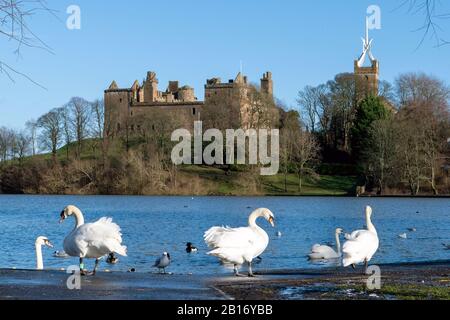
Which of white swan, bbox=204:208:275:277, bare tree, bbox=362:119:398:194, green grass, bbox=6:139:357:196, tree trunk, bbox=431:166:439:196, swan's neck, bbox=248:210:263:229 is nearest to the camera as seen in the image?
white swan, bbox=204:208:275:277

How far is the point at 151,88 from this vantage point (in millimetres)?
168000

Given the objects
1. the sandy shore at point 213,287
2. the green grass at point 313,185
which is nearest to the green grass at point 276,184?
the green grass at point 313,185

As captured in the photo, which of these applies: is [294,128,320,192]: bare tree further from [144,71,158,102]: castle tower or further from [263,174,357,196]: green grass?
→ [144,71,158,102]: castle tower

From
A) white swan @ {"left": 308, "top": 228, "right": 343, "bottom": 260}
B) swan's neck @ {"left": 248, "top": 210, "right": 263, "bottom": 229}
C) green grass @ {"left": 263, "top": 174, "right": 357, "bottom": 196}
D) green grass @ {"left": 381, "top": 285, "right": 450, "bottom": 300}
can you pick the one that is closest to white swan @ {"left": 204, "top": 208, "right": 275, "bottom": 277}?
swan's neck @ {"left": 248, "top": 210, "right": 263, "bottom": 229}

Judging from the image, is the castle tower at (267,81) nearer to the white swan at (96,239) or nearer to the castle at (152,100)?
the castle at (152,100)

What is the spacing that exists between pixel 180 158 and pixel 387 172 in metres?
28.8

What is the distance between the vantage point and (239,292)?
1391 cm

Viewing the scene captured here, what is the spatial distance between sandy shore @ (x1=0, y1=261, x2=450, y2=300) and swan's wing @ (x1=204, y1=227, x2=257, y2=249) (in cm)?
76

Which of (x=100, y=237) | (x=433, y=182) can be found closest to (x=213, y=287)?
(x=100, y=237)

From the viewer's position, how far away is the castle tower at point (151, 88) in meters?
168

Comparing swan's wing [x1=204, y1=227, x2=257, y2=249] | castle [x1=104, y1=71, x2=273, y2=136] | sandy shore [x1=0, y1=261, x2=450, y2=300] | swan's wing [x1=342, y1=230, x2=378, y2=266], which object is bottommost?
sandy shore [x1=0, y1=261, x2=450, y2=300]

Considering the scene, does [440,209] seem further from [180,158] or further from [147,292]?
[147,292]

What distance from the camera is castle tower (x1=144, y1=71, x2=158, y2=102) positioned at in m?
168

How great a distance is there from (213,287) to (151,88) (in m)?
155
